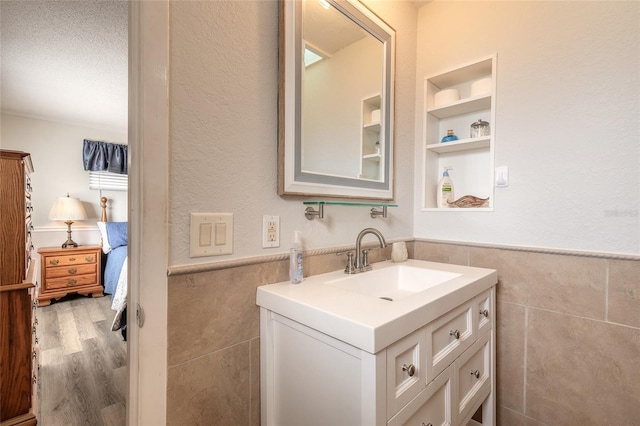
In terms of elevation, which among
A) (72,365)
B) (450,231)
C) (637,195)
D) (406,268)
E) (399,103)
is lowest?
(72,365)

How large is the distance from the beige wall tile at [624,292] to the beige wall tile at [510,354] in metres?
0.29

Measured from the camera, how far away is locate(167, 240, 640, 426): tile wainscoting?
0.79m

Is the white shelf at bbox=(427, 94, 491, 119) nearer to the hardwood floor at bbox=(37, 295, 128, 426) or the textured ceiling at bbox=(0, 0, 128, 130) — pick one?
the textured ceiling at bbox=(0, 0, 128, 130)

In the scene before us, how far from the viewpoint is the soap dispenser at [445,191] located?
1.53m

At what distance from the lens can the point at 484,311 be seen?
112 cm

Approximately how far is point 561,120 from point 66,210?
14.9 ft

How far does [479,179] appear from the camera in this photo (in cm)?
147

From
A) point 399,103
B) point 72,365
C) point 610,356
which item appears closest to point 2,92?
point 72,365

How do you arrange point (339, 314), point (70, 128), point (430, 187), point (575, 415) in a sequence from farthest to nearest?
point (70, 128) < point (430, 187) < point (575, 415) < point (339, 314)

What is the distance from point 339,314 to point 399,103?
3.86 feet

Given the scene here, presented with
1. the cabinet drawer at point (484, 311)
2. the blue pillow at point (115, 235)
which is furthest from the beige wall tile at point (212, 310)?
the blue pillow at point (115, 235)

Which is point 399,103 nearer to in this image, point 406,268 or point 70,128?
point 406,268

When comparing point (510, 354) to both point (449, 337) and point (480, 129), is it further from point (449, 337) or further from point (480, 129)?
point (480, 129)

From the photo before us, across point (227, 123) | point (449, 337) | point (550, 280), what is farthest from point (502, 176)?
point (227, 123)
